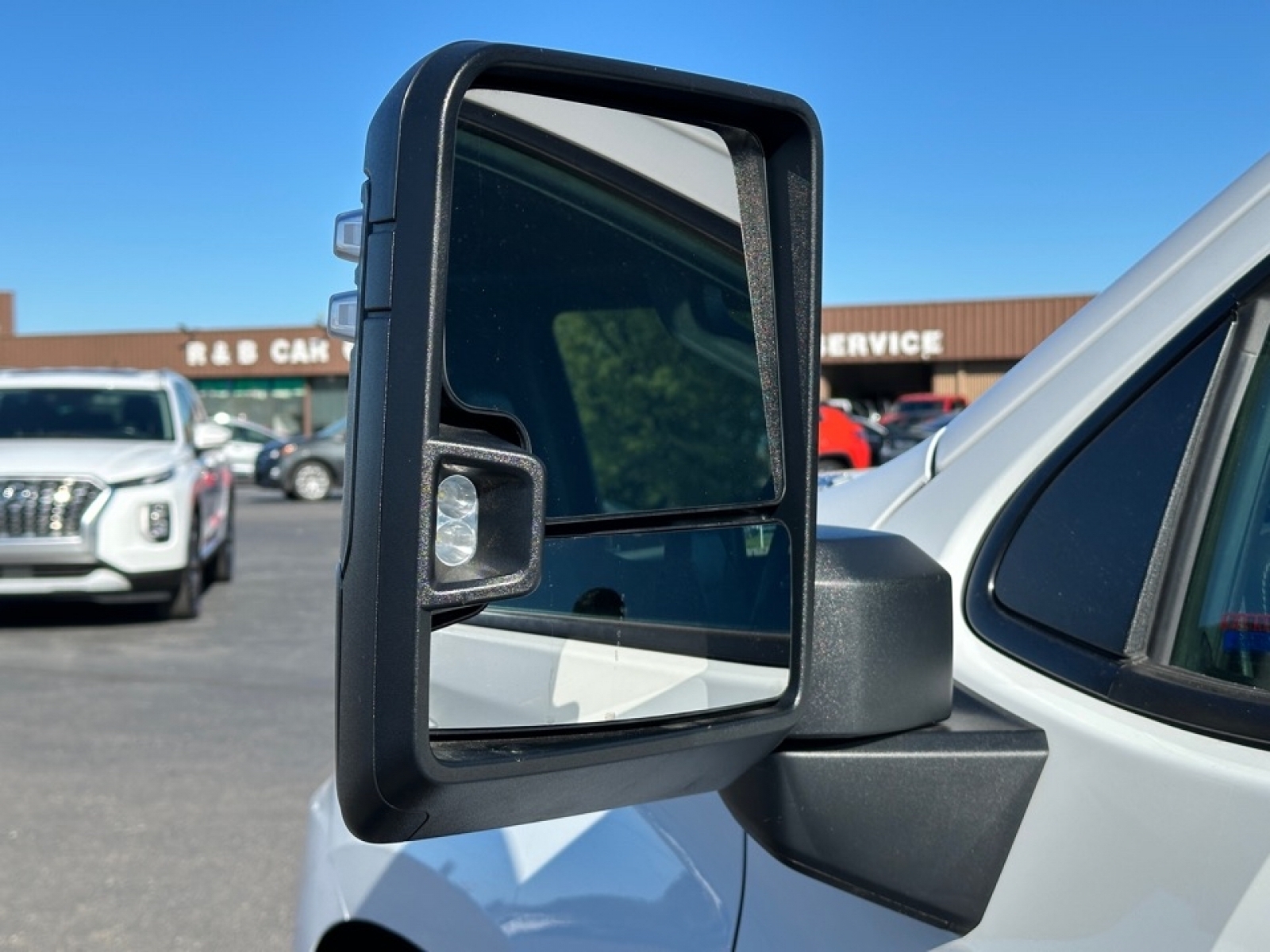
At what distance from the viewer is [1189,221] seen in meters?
1.32

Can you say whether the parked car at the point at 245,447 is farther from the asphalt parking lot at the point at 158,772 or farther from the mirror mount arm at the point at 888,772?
the mirror mount arm at the point at 888,772

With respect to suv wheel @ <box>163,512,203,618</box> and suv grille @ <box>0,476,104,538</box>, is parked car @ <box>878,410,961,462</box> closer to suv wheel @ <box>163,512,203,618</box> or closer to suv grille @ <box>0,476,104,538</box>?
suv wheel @ <box>163,512,203,618</box>

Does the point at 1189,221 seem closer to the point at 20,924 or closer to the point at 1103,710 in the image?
the point at 1103,710

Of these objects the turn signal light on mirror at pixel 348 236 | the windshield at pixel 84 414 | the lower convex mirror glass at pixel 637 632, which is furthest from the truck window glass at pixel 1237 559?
the windshield at pixel 84 414

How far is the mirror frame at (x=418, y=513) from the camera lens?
869mm

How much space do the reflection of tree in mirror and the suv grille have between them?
8.53 m

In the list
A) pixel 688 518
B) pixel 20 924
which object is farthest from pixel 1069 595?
pixel 20 924

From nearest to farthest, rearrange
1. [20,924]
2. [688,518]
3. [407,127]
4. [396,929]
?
[407,127]
[688,518]
[396,929]
[20,924]

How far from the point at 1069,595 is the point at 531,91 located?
65 centimetres

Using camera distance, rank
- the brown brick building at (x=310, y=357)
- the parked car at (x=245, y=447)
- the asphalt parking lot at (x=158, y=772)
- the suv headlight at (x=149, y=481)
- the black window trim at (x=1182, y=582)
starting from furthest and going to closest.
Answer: the brown brick building at (x=310, y=357) < the parked car at (x=245, y=447) < the suv headlight at (x=149, y=481) < the asphalt parking lot at (x=158, y=772) < the black window trim at (x=1182, y=582)

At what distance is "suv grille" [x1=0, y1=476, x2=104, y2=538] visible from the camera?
8922mm

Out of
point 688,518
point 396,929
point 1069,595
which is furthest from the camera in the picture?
point 396,929

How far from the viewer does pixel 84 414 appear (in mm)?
10320

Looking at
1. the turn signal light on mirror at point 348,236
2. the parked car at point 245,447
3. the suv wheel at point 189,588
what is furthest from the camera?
the parked car at point 245,447
